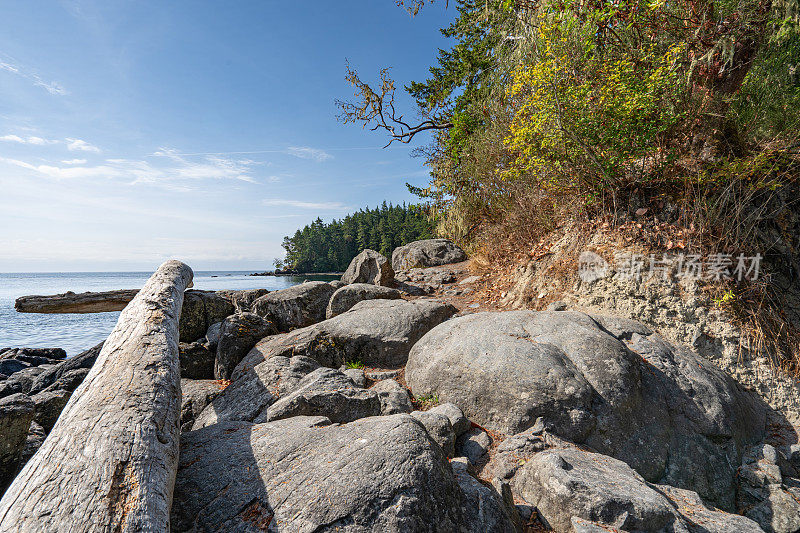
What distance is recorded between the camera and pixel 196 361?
6.21 m

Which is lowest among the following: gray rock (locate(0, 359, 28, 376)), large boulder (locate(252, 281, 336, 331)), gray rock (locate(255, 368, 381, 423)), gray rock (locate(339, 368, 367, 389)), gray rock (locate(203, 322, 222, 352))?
gray rock (locate(0, 359, 28, 376))

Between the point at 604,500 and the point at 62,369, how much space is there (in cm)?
956

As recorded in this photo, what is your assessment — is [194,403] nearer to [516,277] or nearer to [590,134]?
[516,277]

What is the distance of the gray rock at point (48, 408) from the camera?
4.57 m

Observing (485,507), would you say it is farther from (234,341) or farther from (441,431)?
(234,341)

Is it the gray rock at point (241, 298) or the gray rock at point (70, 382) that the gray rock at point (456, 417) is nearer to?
the gray rock at point (241, 298)

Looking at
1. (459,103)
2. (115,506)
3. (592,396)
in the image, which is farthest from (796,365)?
(459,103)

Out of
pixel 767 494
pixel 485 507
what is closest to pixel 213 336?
pixel 485 507

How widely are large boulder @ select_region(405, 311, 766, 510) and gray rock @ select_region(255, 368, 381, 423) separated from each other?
1.03 m

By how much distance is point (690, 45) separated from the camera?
641cm

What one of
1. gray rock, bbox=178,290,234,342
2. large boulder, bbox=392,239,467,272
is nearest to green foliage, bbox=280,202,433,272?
large boulder, bbox=392,239,467,272

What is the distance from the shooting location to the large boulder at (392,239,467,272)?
13945mm

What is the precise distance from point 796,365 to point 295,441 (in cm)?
792

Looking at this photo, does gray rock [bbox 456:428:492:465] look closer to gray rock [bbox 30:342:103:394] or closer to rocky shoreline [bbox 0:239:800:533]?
rocky shoreline [bbox 0:239:800:533]
